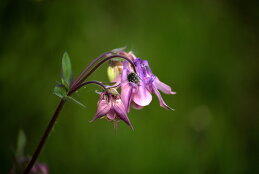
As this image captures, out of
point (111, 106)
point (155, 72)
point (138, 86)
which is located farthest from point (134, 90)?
point (155, 72)

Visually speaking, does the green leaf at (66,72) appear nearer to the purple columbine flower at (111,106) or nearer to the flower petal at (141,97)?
the purple columbine flower at (111,106)

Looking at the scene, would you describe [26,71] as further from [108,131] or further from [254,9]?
[254,9]

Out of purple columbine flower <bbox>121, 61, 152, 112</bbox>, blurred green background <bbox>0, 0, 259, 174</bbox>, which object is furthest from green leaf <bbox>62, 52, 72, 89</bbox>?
blurred green background <bbox>0, 0, 259, 174</bbox>

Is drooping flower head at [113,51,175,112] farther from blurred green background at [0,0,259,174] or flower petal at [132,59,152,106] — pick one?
blurred green background at [0,0,259,174]

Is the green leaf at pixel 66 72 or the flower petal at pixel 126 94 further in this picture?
the green leaf at pixel 66 72

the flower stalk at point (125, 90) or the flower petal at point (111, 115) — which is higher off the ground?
the flower stalk at point (125, 90)

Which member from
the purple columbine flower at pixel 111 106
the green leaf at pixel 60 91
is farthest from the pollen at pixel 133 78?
the green leaf at pixel 60 91
